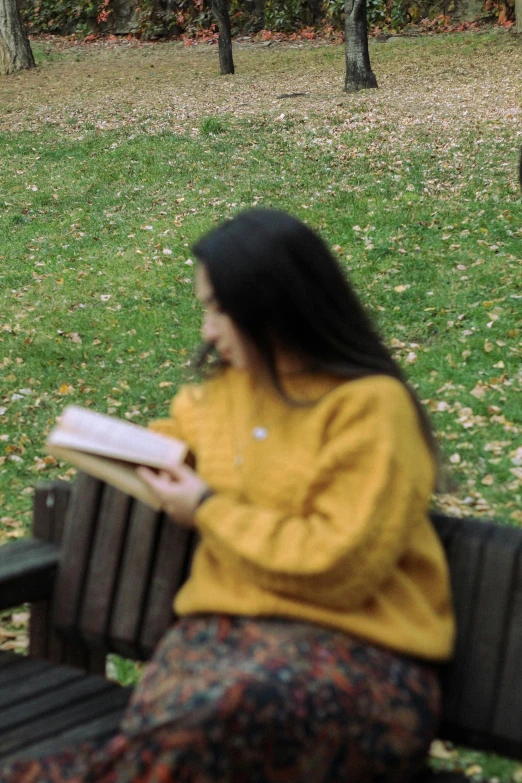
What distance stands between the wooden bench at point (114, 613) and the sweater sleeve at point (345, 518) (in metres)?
0.27

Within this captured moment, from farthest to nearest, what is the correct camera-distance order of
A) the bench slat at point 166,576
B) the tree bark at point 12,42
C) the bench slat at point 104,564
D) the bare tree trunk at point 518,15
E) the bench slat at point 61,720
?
the tree bark at point 12,42
the bare tree trunk at point 518,15
the bench slat at point 104,564
the bench slat at point 166,576
the bench slat at point 61,720

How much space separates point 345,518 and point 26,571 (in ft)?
3.47

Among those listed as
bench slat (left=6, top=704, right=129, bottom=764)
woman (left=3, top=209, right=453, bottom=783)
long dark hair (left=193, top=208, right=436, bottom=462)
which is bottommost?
bench slat (left=6, top=704, right=129, bottom=764)

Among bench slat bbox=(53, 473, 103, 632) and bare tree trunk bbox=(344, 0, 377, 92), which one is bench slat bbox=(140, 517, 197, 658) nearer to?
bench slat bbox=(53, 473, 103, 632)

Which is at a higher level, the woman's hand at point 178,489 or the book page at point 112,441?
the book page at point 112,441

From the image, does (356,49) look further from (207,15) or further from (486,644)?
(486,644)

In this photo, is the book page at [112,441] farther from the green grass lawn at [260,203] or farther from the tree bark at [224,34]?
the tree bark at [224,34]

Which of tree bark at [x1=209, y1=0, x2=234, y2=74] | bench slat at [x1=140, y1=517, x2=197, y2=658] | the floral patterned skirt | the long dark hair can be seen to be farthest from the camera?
tree bark at [x1=209, y1=0, x2=234, y2=74]

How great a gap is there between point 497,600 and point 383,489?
1.40ft

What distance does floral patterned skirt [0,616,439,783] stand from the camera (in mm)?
1947

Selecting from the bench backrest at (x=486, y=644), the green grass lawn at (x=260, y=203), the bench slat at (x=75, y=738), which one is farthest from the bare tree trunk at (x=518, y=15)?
the bench slat at (x=75, y=738)

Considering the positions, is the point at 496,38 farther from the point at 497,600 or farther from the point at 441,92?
the point at 497,600

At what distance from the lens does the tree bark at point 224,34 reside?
16.3 metres

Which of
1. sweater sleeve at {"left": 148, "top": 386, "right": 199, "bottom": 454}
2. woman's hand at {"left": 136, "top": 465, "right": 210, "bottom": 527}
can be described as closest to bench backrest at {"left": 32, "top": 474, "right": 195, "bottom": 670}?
sweater sleeve at {"left": 148, "top": 386, "right": 199, "bottom": 454}
